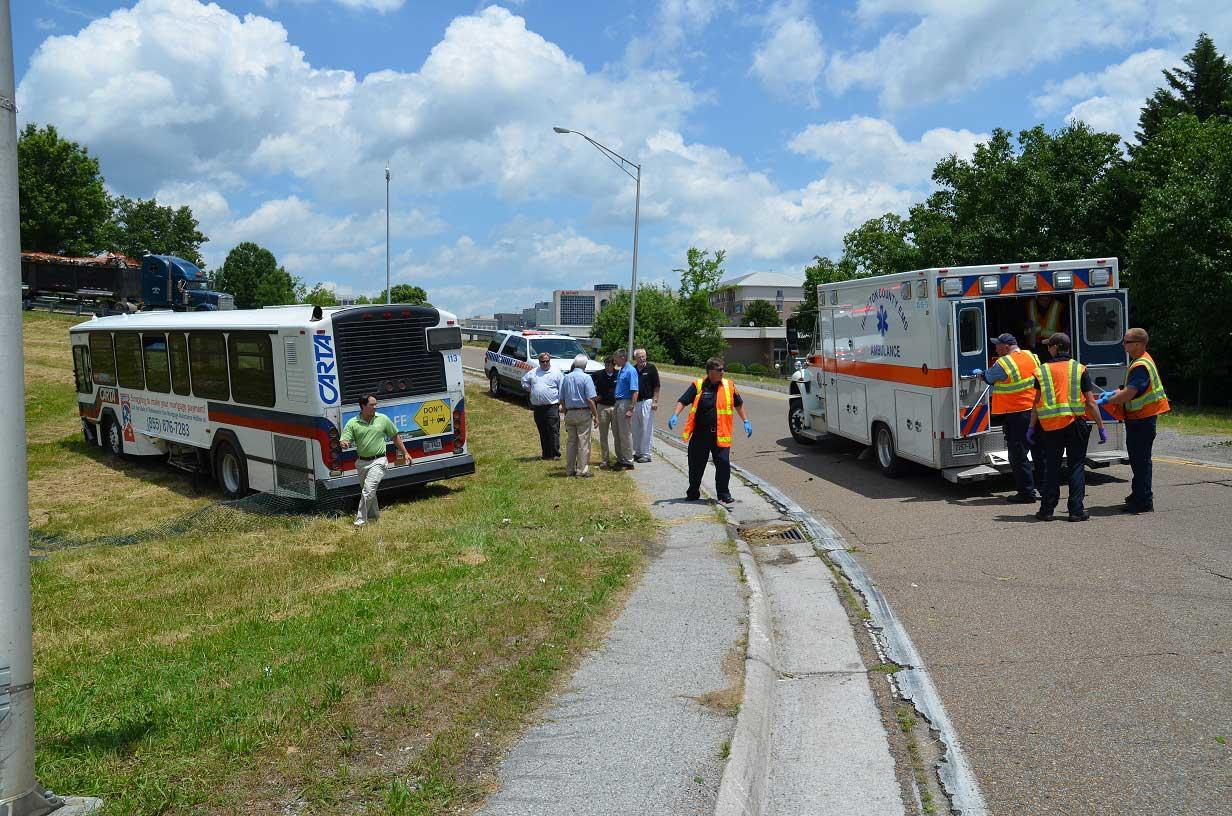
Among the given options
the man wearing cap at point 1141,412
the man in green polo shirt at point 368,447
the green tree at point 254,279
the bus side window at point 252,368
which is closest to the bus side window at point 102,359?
the bus side window at point 252,368

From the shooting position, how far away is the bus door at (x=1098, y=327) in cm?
1176

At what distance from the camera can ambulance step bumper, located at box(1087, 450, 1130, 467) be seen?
38.3ft

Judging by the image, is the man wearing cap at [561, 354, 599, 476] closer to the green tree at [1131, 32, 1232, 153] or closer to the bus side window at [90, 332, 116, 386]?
the bus side window at [90, 332, 116, 386]

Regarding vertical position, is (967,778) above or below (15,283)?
below

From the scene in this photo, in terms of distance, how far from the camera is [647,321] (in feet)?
254

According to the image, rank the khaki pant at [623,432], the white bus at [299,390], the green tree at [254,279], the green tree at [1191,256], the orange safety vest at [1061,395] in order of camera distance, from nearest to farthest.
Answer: the orange safety vest at [1061,395] < the white bus at [299,390] < the khaki pant at [623,432] < the green tree at [1191,256] < the green tree at [254,279]

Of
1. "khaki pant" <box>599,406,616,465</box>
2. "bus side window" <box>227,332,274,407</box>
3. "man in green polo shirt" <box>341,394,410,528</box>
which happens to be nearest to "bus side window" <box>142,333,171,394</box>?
"bus side window" <box>227,332,274,407</box>

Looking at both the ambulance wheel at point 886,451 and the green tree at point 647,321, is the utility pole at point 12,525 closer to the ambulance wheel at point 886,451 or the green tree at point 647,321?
the ambulance wheel at point 886,451

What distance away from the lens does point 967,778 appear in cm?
442

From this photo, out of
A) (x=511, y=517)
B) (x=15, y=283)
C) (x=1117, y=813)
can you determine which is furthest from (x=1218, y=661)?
(x=511, y=517)

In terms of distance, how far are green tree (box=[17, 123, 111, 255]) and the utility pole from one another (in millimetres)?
68437

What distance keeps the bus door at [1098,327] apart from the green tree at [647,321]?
56806 mm

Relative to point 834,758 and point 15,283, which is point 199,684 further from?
point 834,758

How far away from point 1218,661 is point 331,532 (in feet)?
29.3
